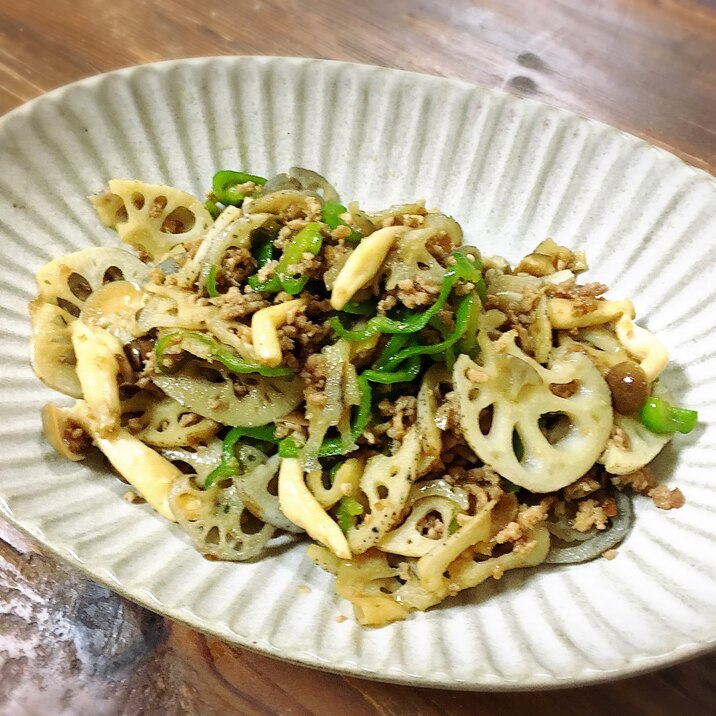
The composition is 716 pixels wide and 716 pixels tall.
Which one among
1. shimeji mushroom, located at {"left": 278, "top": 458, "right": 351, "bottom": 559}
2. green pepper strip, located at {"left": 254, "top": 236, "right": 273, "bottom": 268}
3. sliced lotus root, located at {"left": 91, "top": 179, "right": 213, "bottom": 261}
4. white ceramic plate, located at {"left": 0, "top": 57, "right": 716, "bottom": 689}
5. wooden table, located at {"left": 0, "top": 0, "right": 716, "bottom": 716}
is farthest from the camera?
wooden table, located at {"left": 0, "top": 0, "right": 716, "bottom": 716}

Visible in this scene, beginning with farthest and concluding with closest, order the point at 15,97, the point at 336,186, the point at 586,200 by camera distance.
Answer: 1. the point at 15,97
2. the point at 336,186
3. the point at 586,200

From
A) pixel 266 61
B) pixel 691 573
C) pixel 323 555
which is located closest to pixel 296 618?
pixel 323 555

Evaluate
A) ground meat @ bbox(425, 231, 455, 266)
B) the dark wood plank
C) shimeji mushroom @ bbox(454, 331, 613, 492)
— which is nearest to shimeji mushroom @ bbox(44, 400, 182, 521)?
shimeji mushroom @ bbox(454, 331, 613, 492)

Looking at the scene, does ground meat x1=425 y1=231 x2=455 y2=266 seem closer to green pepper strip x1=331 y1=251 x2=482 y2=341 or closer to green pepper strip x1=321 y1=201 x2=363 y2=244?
green pepper strip x1=331 y1=251 x2=482 y2=341

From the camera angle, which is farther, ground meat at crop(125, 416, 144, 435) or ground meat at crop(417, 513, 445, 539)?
ground meat at crop(125, 416, 144, 435)

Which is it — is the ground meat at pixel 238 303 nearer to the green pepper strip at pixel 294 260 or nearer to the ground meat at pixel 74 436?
the green pepper strip at pixel 294 260

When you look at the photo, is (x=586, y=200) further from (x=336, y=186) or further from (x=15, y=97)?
(x=15, y=97)

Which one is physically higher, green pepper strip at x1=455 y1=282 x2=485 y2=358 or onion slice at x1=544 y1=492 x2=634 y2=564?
green pepper strip at x1=455 y1=282 x2=485 y2=358

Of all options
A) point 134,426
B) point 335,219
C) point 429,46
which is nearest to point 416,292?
point 335,219
